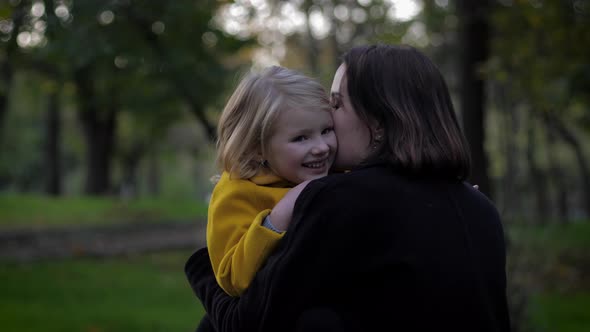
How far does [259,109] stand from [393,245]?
759mm

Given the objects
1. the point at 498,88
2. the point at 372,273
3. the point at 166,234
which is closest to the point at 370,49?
the point at 372,273

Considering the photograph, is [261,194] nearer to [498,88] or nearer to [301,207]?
[301,207]

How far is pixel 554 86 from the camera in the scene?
1041 centimetres

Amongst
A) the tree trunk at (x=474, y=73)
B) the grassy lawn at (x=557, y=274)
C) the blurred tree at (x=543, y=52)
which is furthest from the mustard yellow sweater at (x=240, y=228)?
the blurred tree at (x=543, y=52)

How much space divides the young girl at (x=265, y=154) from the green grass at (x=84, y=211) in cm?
1447

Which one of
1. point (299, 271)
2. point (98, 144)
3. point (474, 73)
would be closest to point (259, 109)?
point (299, 271)

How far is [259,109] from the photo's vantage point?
8.17 feet

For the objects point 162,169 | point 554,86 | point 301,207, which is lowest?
point 162,169

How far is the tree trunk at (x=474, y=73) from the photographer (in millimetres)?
7723

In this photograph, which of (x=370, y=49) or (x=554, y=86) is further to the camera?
(x=554, y=86)

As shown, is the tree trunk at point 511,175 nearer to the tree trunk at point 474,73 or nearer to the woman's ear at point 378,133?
the tree trunk at point 474,73

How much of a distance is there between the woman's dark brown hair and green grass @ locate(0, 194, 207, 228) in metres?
14.9

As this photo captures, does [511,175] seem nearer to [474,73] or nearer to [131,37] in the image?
[474,73]

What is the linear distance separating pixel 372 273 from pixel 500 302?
0.48 meters
